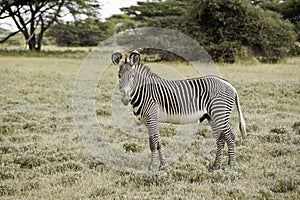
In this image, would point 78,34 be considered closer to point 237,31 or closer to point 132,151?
point 237,31

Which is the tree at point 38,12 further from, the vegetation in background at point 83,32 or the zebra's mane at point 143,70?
the zebra's mane at point 143,70

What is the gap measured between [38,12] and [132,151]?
30.8 m

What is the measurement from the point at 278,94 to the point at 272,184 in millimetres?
7973

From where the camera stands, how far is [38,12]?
34875 mm

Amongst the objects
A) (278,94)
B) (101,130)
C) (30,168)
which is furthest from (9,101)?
(278,94)

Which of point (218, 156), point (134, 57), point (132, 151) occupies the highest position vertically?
point (134, 57)

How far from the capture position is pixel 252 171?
5.47m

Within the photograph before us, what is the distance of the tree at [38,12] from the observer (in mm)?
32406

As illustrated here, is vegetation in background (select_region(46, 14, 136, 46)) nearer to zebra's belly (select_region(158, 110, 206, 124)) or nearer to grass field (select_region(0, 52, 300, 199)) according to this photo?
grass field (select_region(0, 52, 300, 199))

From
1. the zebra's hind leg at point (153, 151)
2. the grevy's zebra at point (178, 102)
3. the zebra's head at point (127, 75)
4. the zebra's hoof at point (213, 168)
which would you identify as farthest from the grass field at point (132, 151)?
the zebra's head at point (127, 75)

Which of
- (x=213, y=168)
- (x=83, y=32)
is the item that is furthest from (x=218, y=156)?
(x=83, y=32)

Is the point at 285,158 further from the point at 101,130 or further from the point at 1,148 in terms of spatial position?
the point at 1,148

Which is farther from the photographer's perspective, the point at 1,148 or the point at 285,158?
the point at 1,148

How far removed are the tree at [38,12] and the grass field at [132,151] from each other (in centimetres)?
2288
